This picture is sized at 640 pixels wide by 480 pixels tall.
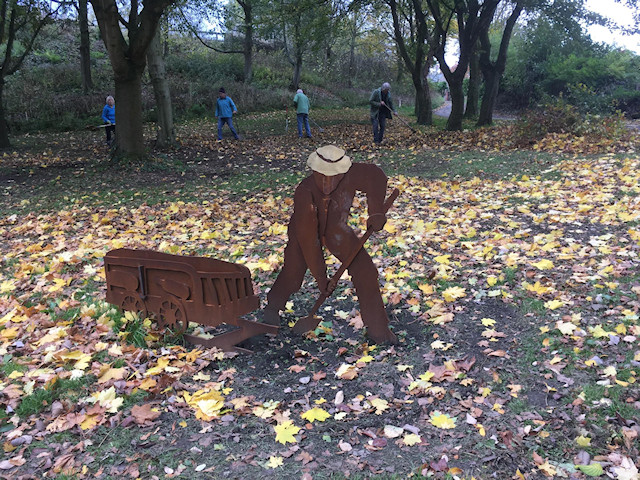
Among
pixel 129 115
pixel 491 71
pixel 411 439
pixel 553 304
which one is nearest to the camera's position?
pixel 411 439

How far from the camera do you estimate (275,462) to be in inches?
104

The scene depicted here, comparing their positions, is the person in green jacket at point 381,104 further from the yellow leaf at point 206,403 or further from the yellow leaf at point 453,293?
the yellow leaf at point 206,403

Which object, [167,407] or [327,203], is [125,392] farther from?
[327,203]

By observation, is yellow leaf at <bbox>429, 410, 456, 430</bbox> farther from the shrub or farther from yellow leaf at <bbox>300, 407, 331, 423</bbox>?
the shrub

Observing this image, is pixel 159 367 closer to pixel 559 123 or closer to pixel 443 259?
pixel 443 259

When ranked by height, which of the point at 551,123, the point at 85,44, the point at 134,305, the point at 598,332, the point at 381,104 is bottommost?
the point at 134,305

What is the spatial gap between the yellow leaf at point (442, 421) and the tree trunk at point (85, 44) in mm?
19778

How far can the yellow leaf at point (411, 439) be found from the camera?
8.93 ft

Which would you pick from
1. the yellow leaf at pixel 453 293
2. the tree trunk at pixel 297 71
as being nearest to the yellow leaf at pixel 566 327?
the yellow leaf at pixel 453 293

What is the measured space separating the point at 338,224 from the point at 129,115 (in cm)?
982

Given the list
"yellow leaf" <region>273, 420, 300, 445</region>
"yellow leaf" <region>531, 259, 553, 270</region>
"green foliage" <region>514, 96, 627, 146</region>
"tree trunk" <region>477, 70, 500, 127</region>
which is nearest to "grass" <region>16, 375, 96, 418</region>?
"yellow leaf" <region>273, 420, 300, 445</region>

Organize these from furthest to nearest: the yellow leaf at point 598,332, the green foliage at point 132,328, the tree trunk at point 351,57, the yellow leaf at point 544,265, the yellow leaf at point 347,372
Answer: the tree trunk at point 351,57
the yellow leaf at point 544,265
the green foliage at point 132,328
the yellow leaf at point 598,332
the yellow leaf at point 347,372

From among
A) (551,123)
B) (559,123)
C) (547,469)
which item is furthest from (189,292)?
(559,123)

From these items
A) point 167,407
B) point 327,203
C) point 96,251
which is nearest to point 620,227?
point 327,203
